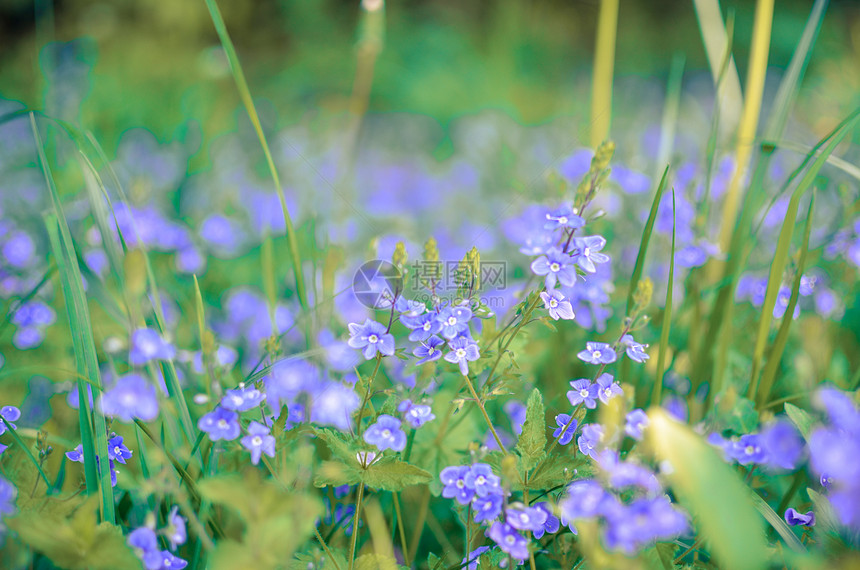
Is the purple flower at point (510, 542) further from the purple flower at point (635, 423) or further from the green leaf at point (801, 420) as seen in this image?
the green leaf at point (801, 420)

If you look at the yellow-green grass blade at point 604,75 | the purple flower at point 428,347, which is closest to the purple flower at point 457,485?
the purple flower at point 428,347

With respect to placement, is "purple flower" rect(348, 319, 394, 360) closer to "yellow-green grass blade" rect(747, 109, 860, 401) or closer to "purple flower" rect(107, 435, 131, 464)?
"purple flower" rect(107, 435, 131, 464)

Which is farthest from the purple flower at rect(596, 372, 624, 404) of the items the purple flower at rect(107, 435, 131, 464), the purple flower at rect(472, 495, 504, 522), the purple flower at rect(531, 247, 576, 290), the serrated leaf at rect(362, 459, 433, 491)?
the purple flower at rect(107, 435, 131, 464)

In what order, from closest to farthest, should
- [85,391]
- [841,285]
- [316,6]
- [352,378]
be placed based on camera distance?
[85,391]
[352,378]
[841,285]
[316,6]

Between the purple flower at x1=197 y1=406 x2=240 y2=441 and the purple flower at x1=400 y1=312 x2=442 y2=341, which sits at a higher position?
the purple flower at x1=400 y1=312 x2=442 y2=341

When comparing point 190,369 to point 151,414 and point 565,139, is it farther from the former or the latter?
point 565,139

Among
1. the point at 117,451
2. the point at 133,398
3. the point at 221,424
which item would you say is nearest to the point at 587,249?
the point at 221,424

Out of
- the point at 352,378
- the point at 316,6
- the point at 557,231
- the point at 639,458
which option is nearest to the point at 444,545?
the point at 352,378
